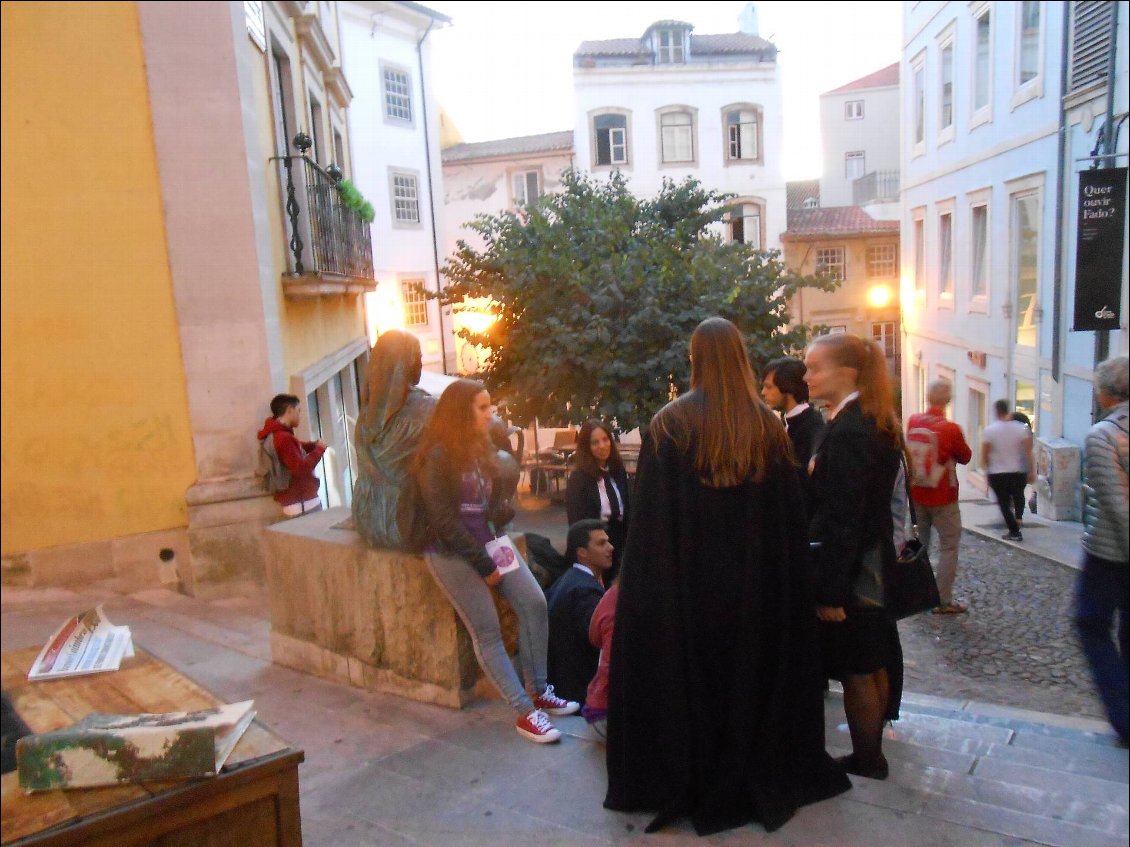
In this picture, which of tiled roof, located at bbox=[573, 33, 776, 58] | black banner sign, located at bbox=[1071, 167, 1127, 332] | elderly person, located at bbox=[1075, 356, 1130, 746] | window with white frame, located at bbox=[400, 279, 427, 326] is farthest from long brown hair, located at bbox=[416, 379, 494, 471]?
window with white frame, located at bbox=[400, 279, 427, 326]

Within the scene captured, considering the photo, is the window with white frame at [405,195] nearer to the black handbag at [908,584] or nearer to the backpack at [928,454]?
the backpack at [928,454]

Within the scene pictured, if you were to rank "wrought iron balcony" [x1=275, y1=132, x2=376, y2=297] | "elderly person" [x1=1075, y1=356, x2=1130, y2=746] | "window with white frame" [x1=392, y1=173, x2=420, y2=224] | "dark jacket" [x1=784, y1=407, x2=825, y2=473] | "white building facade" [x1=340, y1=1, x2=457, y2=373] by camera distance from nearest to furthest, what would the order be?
"elderly person" [x1=1075, y1=356, x2=1130, y2=746]
"dark jacket" [x1=784, y1=407, x2=825, y2=473]
"wrought iron balcony" [x1=275, y1=132, x2=376, y2=297]
"white building facade" [x1=340, y1=1, x2=457, y2=373]
"window with white frame" [x1=392, y1=173, x2=420, y2=224]

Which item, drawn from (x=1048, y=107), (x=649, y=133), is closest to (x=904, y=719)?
(x=1048, y=107)

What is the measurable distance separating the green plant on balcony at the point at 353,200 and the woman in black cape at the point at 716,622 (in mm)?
6062

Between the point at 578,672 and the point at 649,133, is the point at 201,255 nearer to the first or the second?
the point at 578,672

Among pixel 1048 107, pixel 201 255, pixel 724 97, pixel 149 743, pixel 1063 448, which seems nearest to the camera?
pixel 149 743

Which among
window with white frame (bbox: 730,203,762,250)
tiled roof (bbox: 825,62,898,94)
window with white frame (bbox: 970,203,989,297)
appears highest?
tiled roof (bbox: 825,62,898,94)

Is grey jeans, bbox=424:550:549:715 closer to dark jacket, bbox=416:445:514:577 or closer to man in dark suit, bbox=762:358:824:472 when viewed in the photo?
dark jacket, bbox=416:445:514:577

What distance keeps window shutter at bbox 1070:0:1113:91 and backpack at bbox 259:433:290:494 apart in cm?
446

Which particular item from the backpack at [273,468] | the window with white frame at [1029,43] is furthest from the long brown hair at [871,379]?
the backpack at [273,468]

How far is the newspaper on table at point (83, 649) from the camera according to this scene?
249 centimetres

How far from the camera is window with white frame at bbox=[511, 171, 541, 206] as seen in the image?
10130mm

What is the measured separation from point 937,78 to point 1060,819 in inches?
144

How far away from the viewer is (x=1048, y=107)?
3713mm
